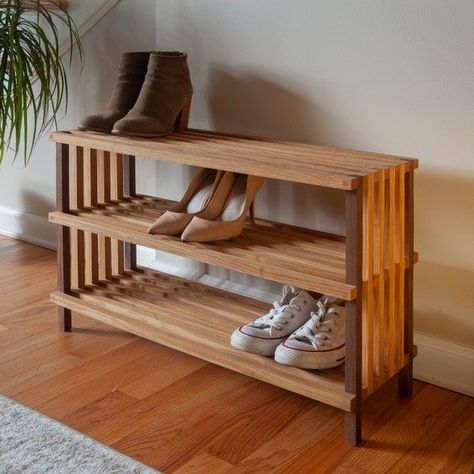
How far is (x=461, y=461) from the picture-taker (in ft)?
5.15

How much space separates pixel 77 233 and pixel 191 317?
427 mm

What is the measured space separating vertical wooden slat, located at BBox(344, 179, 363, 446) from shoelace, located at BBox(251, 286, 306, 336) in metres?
0.23

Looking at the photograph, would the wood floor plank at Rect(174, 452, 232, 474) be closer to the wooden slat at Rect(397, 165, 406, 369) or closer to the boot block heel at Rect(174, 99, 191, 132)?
the wooden slat at Rect(397, 165, 406, 369)

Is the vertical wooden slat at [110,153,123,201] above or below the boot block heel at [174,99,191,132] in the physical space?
below

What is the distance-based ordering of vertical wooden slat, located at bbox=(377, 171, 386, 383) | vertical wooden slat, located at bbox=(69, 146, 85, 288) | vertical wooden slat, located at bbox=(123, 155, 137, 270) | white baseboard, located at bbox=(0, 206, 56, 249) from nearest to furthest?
vertical wooden slat, located at bbox=(377, 171, 386, 383)
vertical wooden slat, located at bbox=(69, 146, 85, 288)
vertical wooden slat, located at bbox=(123, 155, 137, 270)
white baseboard, located at bbox=(0, 206, 56, 249)

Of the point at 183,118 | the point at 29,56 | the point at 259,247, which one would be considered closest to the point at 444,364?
the point at 259,247

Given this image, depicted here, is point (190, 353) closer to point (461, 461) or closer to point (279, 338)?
point (279, 338)

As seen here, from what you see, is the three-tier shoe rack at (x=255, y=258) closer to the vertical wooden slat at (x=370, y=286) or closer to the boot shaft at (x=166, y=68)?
the vertical wooden slat at (x=370, y=286)

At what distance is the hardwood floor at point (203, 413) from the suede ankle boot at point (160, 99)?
1.83 ft

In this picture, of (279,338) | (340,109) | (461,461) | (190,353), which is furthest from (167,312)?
(461,461)

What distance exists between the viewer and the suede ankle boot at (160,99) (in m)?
1.90

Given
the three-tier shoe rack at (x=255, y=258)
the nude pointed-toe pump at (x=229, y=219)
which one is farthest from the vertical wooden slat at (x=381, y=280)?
the nude pointed-toe pump at (x=229, y=219)

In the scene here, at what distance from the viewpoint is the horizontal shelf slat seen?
5.34ft

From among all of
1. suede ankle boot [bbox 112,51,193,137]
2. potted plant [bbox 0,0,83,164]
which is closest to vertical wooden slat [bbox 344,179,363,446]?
suede ankle boot [bbox 112,51,193,137]
